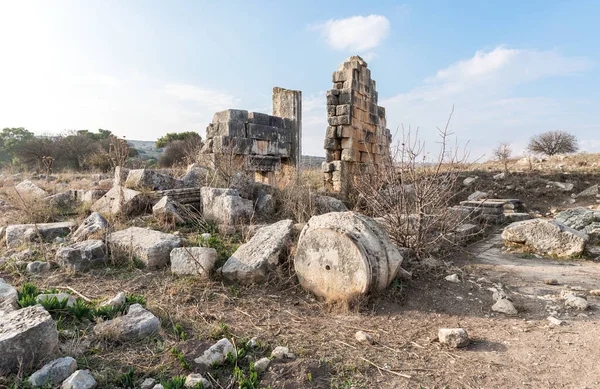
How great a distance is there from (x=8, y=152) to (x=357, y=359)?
3247cm

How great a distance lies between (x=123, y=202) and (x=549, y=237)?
22.6ft

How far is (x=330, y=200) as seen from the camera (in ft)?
24.3

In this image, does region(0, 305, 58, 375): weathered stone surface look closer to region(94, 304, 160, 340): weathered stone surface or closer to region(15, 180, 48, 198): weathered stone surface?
region(94, 304, 160, 340): weathered stone surface

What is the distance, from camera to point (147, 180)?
652cm

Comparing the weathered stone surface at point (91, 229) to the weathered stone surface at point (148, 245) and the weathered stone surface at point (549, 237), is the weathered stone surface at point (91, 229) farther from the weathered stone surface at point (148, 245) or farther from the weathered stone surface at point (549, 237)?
the weathered stone surface at point (549, 237)

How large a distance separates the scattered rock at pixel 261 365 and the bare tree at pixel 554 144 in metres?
27.4

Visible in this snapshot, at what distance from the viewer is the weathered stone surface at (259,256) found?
4.01 m

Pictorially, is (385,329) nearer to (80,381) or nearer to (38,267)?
(80,381)

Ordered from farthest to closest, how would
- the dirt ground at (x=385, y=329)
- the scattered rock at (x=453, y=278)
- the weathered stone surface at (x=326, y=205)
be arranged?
the weathered stone surface at (x=326, y=205) < the scattered rock at (x=453, y=278) < the dirt ground at (x=385, y=329)

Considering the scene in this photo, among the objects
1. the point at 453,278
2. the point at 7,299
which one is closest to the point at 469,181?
the point at 453,278

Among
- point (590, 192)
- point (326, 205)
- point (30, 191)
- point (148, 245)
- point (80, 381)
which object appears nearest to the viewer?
point (80, 381)

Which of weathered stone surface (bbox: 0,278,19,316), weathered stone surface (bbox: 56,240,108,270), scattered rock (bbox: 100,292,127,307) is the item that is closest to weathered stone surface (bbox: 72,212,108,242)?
weathered stone surface (bbox: 56,240,108,270)

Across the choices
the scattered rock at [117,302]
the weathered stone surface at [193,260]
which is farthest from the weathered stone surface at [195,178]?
the scattered rock at [117,302]

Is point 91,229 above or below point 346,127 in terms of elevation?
below
